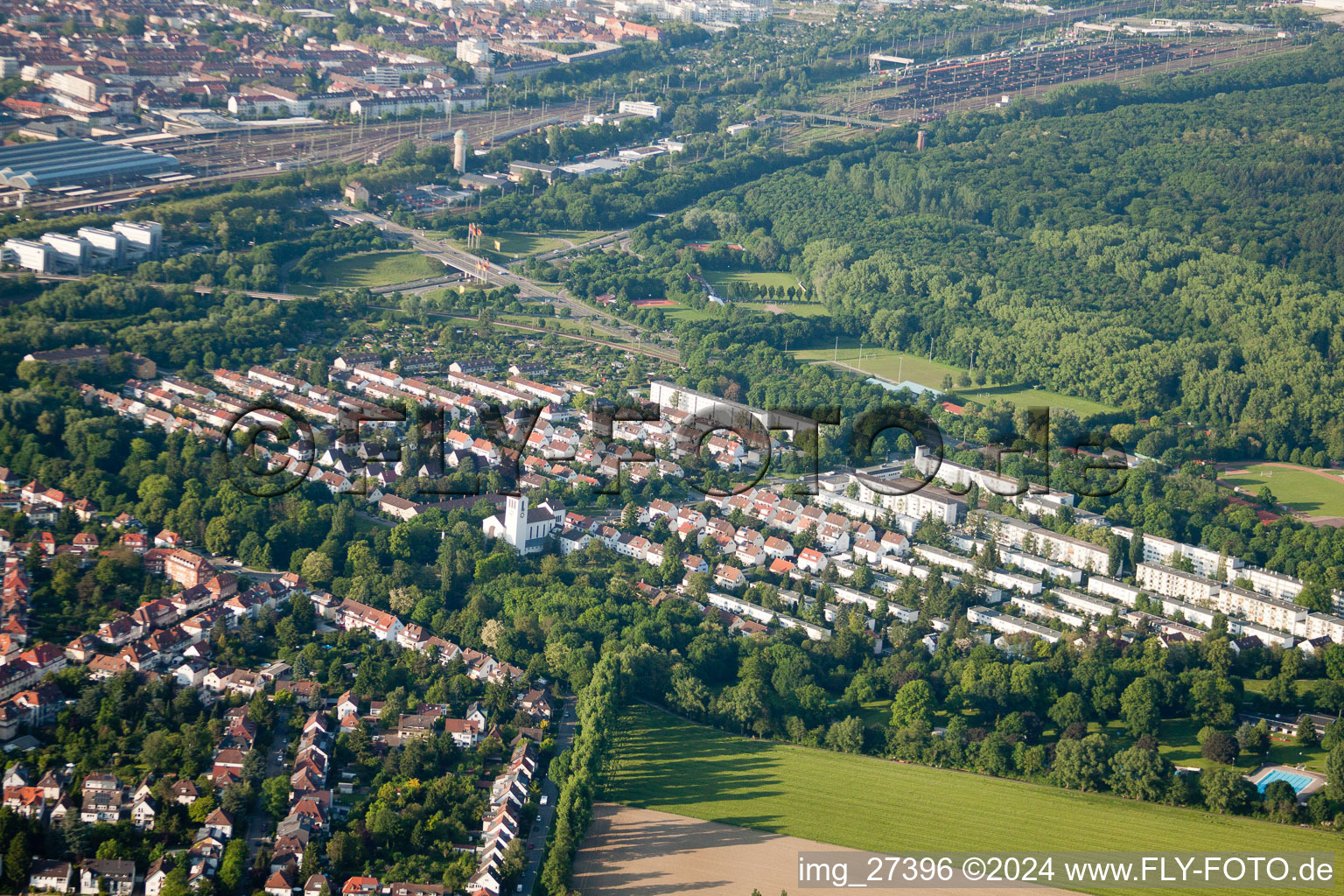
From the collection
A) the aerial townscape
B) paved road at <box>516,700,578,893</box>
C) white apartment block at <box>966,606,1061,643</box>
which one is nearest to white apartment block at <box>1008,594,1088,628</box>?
the aerial townscape

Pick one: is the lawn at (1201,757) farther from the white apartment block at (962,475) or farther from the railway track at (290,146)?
the railway track at (290,146)

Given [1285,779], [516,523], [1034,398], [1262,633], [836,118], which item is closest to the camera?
[1285,779]

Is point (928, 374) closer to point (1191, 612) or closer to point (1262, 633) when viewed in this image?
point (1191, 612)

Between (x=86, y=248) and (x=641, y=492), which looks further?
(x=86, y=248)

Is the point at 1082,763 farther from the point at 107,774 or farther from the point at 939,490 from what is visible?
the point at 107,774

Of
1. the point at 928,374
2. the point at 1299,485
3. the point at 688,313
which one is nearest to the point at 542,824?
the point at 1299,485

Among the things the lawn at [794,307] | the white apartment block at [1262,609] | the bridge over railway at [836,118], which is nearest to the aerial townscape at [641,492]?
the white apartment block at [1262,609]

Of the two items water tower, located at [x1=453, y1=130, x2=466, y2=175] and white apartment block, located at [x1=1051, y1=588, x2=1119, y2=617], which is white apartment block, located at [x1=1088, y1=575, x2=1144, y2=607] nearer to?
white apartment block, located at [x1=1051, y1=588, x2=1119, y2=617]
